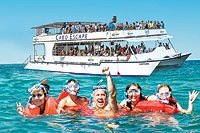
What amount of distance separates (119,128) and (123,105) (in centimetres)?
163

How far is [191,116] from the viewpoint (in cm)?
1100

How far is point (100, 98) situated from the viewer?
945cm

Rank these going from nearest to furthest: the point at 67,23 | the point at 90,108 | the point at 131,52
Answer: the point at 90,108
the point at 131,52
the point at 67,23

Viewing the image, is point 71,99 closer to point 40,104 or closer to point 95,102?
point 40,104

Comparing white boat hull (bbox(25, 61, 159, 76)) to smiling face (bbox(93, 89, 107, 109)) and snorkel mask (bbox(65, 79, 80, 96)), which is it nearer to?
snorkel mask (bbox(65, 79, 80, 96))

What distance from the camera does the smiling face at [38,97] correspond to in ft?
33.6

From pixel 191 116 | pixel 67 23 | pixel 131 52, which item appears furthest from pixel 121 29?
pixel 191 116

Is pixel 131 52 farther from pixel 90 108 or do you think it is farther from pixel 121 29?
pixel 90 108

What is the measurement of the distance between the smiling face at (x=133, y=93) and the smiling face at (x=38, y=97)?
7.73 ft

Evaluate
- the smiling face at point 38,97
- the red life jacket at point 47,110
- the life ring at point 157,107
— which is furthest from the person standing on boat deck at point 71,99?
the life ring at point 157,107

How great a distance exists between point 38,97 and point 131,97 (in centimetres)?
257

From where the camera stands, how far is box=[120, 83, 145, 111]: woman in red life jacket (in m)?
10.8

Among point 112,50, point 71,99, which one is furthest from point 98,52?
point 71,99

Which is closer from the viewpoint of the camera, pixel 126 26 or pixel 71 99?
pixel 71 99
